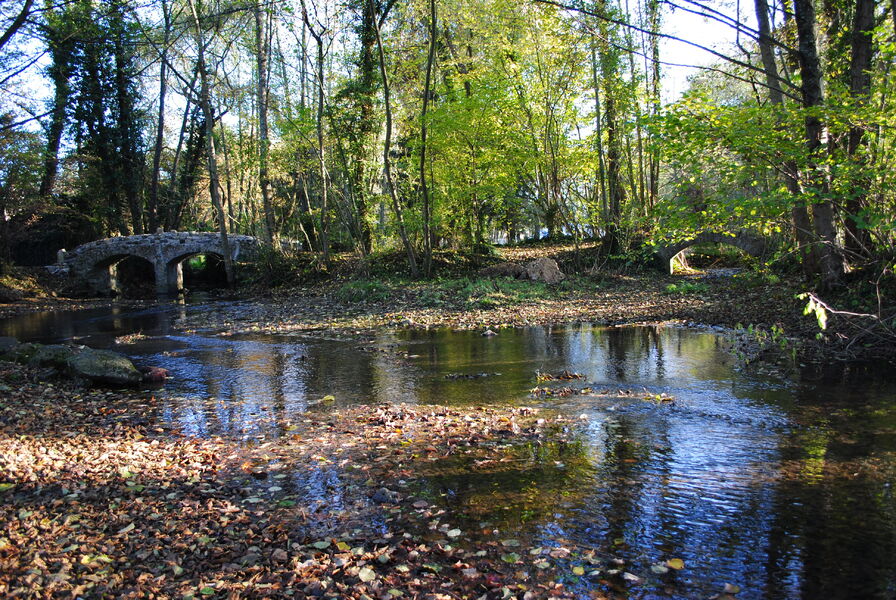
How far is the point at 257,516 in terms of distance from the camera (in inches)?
186

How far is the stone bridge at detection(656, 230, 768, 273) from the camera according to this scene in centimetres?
2159

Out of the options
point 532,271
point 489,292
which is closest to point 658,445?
point 489,292

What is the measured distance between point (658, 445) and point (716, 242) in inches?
708

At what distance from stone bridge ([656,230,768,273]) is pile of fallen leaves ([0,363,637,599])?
57.6ft

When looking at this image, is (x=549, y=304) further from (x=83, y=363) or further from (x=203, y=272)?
(x=203, y=272)

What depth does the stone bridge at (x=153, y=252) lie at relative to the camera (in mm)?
29830

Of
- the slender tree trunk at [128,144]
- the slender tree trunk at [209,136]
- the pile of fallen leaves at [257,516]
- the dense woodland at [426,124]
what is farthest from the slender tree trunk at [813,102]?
the slender tree trunk at [128,144]

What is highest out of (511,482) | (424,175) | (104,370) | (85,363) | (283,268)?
(424,175)

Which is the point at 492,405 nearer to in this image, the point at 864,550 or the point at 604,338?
the point at 864,550

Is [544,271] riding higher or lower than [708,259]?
lower

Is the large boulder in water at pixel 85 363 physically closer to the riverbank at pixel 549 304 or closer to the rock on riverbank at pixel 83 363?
the rock on riverbank at pixel 83 363

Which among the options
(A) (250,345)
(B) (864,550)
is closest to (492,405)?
(B) (864,550)

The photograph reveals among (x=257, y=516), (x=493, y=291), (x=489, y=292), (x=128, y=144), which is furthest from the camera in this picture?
(x=128, y=144)

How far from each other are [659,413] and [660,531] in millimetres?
3061
